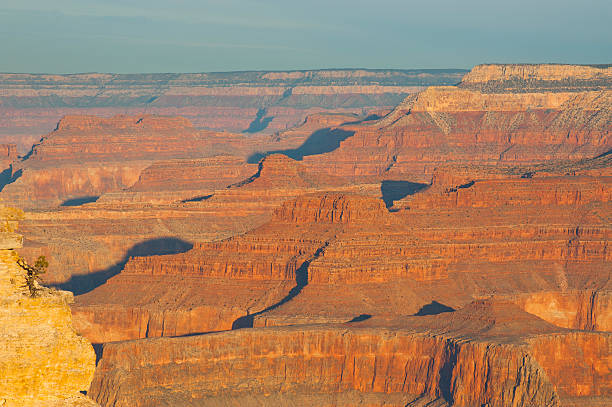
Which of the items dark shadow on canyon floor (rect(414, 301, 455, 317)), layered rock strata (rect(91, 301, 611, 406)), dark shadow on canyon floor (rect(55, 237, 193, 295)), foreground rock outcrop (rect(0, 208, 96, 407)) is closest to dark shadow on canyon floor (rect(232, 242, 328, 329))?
dark shadow on canyon floor (rect(414, 301, 455, 317))

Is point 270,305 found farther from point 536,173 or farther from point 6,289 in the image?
point 6,289

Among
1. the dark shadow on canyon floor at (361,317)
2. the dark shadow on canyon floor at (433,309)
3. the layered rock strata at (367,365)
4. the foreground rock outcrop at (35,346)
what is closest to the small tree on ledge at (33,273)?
the foreground rock outcrop at (35,346)

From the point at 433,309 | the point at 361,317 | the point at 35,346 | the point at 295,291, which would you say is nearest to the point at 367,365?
the point at 361,317

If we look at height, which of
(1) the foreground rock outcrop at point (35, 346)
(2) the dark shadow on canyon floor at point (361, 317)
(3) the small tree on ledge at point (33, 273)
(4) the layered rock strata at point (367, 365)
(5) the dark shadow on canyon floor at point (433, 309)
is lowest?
(4) the layered rock strata at point (367, 365)

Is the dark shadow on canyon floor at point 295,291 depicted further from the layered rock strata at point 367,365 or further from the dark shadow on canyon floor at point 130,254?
the dark shadow on canyon floor at point 130,254

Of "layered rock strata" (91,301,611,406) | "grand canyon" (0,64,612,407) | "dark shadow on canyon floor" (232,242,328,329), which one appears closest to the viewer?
"grand canyon" (0,64,612,407)

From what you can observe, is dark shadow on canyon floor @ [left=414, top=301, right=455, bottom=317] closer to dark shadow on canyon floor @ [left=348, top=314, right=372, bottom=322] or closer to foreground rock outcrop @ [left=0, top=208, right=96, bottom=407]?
dark shadow on canyon floor @ [left=348, top=314, right=372, bottom=322]
